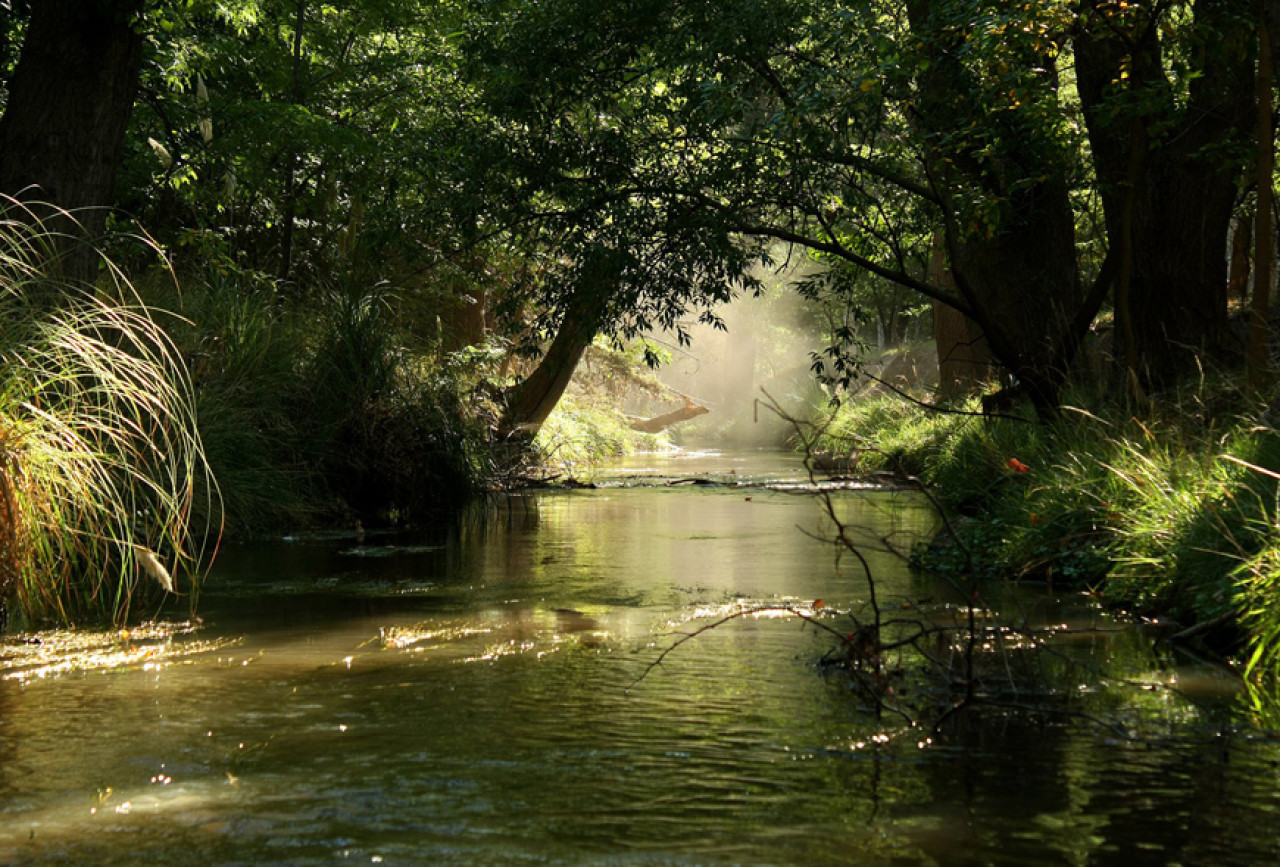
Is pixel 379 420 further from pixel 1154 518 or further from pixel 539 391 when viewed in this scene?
pixel 1154 518

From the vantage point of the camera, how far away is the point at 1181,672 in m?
4.81

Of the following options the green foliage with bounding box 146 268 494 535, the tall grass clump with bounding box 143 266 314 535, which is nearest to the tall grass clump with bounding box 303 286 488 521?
the green foliage with bounding box 146 268 494 535

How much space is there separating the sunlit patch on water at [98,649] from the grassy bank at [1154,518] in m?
3.01

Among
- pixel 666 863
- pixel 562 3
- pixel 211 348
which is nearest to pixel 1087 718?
pixel 666 863

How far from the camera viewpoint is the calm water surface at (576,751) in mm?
2945

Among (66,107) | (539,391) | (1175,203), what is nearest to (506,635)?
(66,107)

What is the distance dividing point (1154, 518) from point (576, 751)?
12.8ft

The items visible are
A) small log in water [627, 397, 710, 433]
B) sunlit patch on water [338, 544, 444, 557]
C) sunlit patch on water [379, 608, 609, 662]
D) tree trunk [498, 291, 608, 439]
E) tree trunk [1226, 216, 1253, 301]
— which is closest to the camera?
sunlit patch on water [379, 608, 609, 662]

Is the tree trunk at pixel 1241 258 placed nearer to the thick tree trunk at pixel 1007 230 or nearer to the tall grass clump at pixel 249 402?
the thick tree trunk at pixel 1007 230

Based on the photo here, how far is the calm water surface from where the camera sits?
2.95m

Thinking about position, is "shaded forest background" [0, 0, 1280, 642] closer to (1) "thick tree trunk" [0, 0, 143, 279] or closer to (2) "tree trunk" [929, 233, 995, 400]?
(1) "thick tree trunk" [0, 0, 143, 279]

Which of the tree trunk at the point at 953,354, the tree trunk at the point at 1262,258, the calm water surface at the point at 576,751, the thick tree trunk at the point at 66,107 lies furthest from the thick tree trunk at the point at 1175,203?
the thick tree trunk at the point at 66,107

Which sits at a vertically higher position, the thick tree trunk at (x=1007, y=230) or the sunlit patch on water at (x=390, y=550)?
the thick tree trunk at (x=1007, y=230)

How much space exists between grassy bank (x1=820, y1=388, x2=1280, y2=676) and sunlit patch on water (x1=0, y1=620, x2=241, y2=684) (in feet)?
9.88
